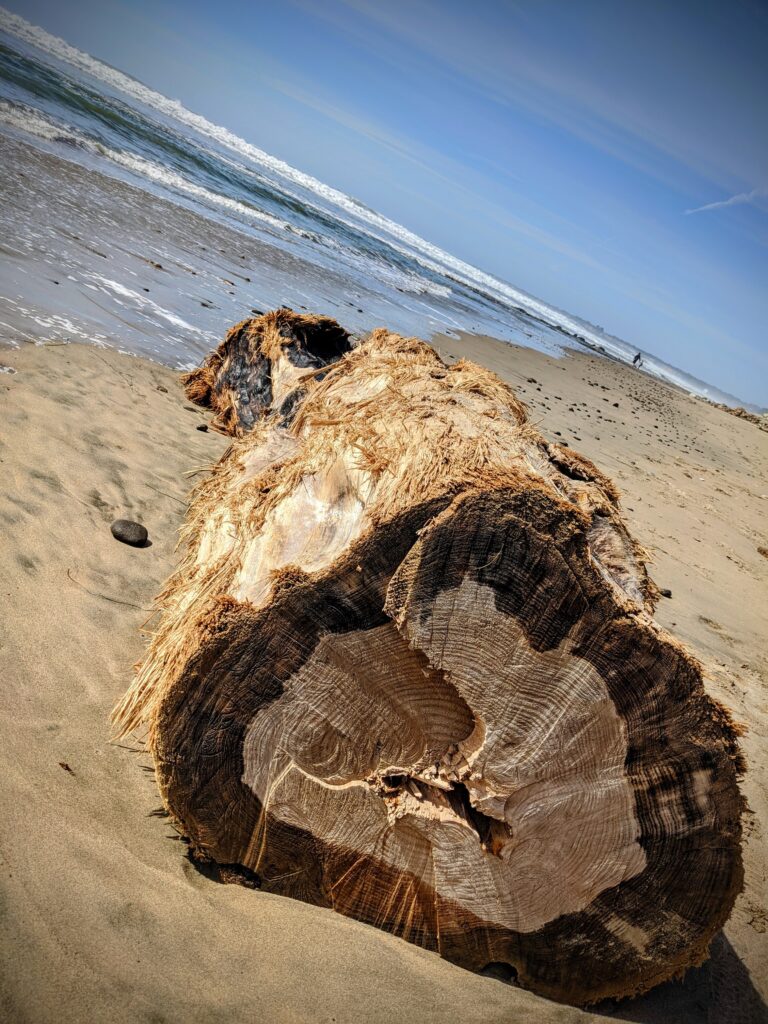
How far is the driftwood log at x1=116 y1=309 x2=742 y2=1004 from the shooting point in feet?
6.46

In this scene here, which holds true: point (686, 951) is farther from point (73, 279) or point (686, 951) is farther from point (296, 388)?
point (73, 279)

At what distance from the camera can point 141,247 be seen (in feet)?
36.7

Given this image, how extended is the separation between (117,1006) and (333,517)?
150 centimetres

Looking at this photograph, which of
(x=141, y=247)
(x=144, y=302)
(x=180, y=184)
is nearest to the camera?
(x=144, y=302)

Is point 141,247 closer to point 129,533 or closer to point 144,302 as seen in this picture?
point 144,302

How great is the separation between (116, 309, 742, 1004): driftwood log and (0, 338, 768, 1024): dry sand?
0.52 ft

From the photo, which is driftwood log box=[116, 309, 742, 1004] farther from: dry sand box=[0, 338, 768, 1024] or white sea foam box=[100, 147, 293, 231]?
white sea foam box=[100, 147, 293, 231]

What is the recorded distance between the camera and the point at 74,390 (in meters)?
5.34

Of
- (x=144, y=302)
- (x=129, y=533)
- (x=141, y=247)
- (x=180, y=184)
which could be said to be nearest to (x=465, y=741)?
(x=129, y=533)

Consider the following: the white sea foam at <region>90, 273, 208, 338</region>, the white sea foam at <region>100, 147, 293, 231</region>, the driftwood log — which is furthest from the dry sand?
the white sea foam at <region>100, 147, 293, 231</region>

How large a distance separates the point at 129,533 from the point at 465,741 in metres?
2.58

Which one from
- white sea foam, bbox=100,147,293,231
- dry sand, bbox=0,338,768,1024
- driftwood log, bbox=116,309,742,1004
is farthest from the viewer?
white sea foam, bbox=100,147,293,231

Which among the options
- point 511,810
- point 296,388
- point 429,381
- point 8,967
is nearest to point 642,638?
point 511,810

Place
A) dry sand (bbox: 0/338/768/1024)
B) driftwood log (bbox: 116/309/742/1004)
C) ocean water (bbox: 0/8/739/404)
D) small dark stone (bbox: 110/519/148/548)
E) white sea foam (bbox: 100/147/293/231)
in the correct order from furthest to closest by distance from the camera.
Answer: white sea foam (bbox: 100/147/293/231)
ocean water (bbox: 0/8/739/404)
small dark stone (bbox: 110/519/148/548)
driftwood log (bbox: 116/309/742/1004)
dry sand (bbox: 0/338/768/1024)
